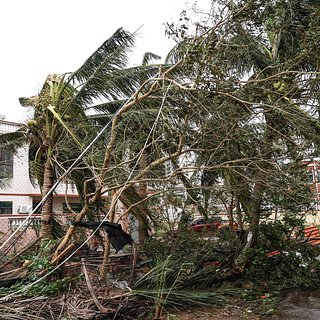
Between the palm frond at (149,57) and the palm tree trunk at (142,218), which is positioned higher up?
the palm frond at (149,57)

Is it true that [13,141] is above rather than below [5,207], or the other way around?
above

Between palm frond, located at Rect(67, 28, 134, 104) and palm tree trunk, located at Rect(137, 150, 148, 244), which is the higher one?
palm frond, located at Rect(67, 28, 134, 104)

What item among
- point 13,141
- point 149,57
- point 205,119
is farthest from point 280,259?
point 149,57

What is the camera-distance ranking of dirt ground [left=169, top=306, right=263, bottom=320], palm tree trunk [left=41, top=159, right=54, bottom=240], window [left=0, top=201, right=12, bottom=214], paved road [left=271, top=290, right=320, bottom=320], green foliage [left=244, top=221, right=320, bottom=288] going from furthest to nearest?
window [left=0, top=201, right=12, bottom=214]
green foliage [left=244, top=221, right=320, bottom=288]
palm tree trunk [left=41, top=159, right=54, bottom=240]
paved road [left=271, top=290, right=320, bottom=320]
dirt ground [left=169, top=306, right=263, bottom=320]

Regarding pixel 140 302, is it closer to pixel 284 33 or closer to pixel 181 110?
pixel 181 110

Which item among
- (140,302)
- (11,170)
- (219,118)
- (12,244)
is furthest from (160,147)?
(11,170)

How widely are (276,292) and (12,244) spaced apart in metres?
5.75

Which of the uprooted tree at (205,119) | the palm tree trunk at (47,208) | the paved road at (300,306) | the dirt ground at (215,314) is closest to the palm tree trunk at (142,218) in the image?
the uprooted tree at (205,119)

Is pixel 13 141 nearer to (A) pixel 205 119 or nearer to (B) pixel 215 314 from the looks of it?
(A) pixel 205 119

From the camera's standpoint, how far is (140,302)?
263 inches

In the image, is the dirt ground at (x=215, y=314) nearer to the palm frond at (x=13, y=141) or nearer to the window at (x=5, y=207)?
the palm frond at (x=13, y=141)

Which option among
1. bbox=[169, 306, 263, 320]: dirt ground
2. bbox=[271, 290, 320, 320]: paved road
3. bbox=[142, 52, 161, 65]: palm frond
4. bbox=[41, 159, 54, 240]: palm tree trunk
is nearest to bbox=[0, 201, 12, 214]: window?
bbox=[142, 52, 161, 65]: palm frond

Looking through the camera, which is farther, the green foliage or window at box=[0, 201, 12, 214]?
window at box=[0, 201, 12, 214]

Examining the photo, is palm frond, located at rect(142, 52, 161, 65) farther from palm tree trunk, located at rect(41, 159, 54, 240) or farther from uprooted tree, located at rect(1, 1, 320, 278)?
palm tree trunk, located at rect(41, 159, 54, 240)
